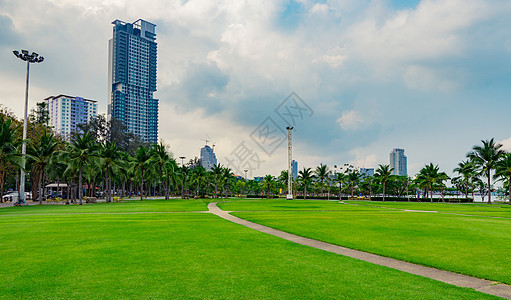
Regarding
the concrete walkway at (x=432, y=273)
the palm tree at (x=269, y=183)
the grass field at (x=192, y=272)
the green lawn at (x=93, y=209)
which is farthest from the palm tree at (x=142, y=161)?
the concrete walkway at (x=432, y=273)

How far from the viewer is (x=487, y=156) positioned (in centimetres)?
6675

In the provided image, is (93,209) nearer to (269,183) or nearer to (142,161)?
(142,161)

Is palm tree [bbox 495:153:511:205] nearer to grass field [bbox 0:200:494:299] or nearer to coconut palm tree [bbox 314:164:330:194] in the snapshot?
coconut palm tree [bbox 314:164:330:194]

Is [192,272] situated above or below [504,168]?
below

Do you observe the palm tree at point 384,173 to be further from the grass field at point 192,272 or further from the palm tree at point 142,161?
the grass field at point 192,272

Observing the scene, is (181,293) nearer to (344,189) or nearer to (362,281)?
(362,281)

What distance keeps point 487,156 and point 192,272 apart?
76586mm

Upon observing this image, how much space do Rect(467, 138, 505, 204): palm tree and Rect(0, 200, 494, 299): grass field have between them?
71388mm

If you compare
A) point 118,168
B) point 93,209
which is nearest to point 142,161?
point 118,168

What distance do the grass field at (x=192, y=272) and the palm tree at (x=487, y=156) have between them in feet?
234

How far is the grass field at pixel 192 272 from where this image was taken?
256 inches

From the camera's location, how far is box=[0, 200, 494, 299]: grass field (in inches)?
256

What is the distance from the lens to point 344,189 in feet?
344

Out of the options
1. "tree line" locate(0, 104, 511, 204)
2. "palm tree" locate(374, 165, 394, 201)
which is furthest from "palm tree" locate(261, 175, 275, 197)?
"palm tree" locate(374, 165, 394, 201)
